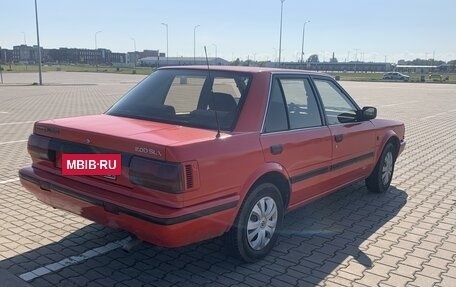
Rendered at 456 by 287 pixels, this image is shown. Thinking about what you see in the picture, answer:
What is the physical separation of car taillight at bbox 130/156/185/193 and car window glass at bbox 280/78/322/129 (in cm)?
153

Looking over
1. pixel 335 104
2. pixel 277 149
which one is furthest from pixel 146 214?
pixel 335 104

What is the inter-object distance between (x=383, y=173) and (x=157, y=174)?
13.0ft

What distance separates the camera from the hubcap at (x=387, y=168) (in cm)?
599

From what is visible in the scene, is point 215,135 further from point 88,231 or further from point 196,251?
point 88,231

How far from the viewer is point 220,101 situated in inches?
153

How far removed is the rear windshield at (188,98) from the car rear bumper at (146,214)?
778mm

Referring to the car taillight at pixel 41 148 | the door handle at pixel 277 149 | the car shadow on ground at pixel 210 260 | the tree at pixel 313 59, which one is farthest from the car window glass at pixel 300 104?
the tree at pixel 313 59

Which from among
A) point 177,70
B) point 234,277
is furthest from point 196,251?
point 177,70

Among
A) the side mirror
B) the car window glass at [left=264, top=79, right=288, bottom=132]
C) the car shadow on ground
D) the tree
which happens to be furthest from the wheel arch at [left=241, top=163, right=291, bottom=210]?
the tree

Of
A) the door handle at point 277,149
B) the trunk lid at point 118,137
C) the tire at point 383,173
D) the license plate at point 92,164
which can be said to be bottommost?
the tire at point 383,173

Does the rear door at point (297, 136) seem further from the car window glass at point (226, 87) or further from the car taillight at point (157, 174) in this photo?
the car taillight at point (157, 174)

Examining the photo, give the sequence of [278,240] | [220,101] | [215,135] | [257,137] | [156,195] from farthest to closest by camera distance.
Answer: [278,240] < [220,101] < [257,137] < [215,135] < [156,195]

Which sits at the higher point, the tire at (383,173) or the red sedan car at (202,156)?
the red sedan car at (202,156)

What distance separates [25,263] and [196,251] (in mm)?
1453
